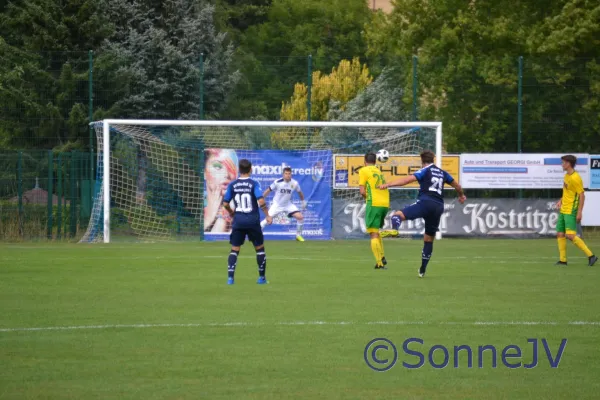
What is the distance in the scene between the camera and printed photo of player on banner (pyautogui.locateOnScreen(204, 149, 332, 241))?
30047 millimetres

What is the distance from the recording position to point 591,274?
18.0m

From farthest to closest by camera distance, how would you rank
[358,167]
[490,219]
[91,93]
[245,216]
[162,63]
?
[162,63], [91,93], [490,219], [358,167], [245,216]

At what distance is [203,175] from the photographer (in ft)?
99.2

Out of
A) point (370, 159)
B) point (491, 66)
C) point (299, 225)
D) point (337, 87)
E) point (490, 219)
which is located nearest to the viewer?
point (370, 159)

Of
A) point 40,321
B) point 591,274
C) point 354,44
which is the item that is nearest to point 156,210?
point 591,274

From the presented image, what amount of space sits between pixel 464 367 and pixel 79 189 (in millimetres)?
23117

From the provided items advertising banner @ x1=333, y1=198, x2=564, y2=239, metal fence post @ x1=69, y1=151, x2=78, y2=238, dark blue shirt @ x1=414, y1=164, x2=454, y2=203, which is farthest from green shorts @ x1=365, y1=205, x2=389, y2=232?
metal fence post @ x1=69, y1=151, x2=78, y2=238

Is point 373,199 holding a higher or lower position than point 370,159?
lower

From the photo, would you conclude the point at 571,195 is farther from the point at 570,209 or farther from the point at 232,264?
the point at 232,264

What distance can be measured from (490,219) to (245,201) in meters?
16.4

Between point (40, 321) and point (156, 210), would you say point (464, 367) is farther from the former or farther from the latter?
point (156, 210)

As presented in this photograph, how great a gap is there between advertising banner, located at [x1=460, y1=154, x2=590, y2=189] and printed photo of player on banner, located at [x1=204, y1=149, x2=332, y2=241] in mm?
4199

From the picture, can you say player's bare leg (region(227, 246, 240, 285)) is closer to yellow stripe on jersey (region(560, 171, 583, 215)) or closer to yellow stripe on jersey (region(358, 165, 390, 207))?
yellow stripe on jersey (region(358, 165, 390, 207))

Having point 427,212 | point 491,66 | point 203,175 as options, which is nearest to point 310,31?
point 491,66
